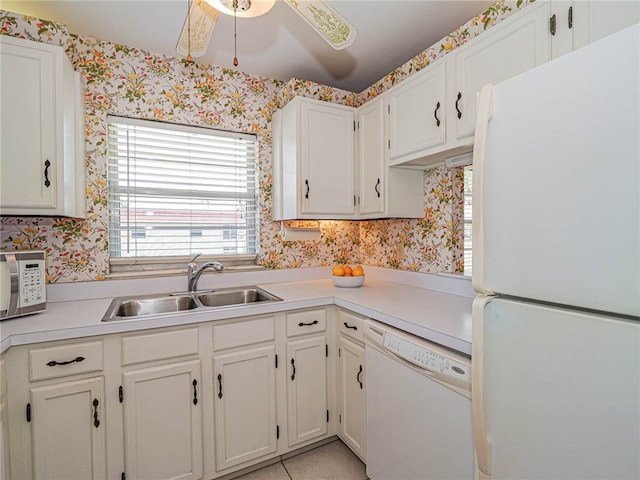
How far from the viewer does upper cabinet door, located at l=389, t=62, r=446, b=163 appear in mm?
1717

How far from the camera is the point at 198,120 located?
2281 mm

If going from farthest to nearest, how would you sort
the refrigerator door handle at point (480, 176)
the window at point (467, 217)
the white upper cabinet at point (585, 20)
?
the window at point (467, 217) → the white upper cabinet at point (585, 20) → the refrigerator door handle at point (480, 176)

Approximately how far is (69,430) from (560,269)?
1.94m

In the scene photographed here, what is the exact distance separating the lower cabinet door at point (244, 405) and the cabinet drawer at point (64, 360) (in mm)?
528

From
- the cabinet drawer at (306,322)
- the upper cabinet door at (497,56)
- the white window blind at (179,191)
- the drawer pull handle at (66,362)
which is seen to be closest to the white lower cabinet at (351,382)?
the cabinet drawer at (306,322)

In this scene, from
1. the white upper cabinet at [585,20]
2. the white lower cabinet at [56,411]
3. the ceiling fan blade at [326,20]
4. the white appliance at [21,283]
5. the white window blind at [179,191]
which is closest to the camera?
the white upper cabinet at [585,20]

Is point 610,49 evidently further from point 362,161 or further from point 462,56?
point 362,161

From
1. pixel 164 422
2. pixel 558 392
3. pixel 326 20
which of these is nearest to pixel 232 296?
pixel 164 422

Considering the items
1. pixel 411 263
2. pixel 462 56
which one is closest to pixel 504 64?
pixel 462 56

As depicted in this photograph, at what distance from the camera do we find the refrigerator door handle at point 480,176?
97 centimetres

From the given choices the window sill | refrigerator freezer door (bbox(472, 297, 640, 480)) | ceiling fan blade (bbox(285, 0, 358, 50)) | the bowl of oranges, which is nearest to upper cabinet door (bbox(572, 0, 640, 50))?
ceiling fan blade (bbox(285, 0, 358, 50))

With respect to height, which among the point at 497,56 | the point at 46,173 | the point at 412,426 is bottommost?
the point at 412,426

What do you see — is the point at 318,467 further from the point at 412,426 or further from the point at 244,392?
the point at 412,426

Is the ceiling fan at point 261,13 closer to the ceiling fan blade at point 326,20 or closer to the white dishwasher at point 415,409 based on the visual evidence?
the ceiling fan blade at point 326,20
